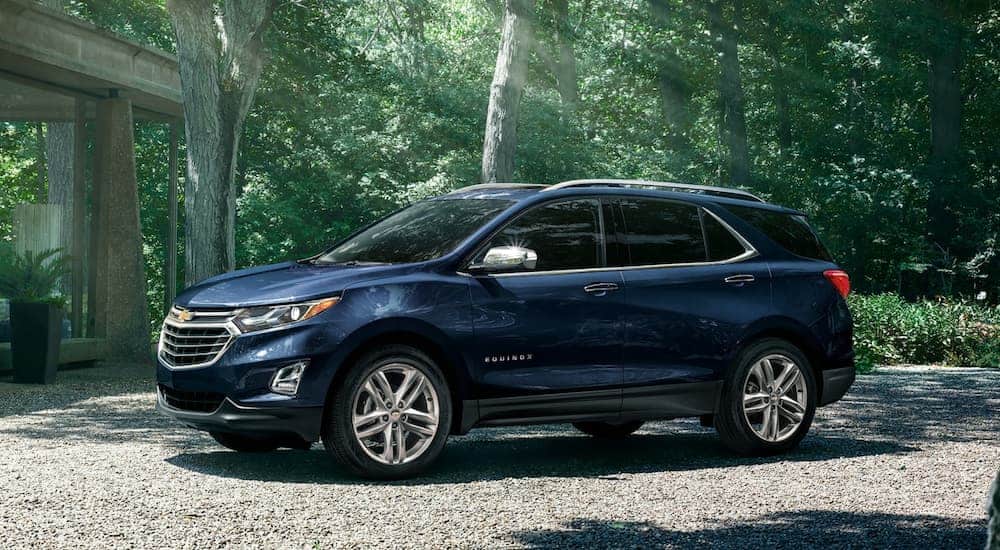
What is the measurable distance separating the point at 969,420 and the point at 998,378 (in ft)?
18.2

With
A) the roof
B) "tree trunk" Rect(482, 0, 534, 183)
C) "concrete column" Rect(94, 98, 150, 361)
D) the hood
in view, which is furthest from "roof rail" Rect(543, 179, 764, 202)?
"tree trunk" Rect(482, 0, 534, 183)

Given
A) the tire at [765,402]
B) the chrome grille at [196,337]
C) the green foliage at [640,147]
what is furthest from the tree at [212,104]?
the green foliage at [640,147]

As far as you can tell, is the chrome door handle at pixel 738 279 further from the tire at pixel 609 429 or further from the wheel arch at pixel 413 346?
the wheel arch at pixel 413 346

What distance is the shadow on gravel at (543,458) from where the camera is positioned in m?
8.51

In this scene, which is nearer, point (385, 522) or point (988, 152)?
point (385, 522)

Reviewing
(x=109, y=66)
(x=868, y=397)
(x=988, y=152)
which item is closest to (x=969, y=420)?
(x=868, y=397)

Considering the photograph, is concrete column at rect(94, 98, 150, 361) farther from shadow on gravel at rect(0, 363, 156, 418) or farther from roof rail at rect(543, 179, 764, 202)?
roof rail at rect(543, 179, 764, 202)

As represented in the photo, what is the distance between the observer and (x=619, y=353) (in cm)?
889

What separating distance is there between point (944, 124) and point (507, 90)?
613 inches

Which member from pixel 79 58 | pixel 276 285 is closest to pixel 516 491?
pixel 276 285

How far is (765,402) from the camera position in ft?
31.2

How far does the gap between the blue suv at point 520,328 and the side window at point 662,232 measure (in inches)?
0.5

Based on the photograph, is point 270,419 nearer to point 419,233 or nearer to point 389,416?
point 389,416

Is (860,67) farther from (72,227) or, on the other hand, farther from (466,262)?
(466,262)
